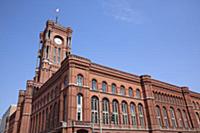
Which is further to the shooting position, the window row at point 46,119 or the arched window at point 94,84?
the window row at point 46,119

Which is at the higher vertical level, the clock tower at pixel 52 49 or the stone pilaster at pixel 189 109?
the clock tower at pixel 52 49

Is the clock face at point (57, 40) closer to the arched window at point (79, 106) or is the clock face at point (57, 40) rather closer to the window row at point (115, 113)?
the window row at point (115, 113)

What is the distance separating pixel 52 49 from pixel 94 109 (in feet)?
139

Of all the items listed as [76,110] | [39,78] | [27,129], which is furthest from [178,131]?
[39,78]

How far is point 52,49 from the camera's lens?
68562 mm

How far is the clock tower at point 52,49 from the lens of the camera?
62853mm

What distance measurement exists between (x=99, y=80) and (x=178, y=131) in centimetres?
2808

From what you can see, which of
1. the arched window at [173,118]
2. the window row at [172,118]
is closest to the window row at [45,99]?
the window row at [172,118]

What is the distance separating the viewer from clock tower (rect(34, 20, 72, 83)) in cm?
6285

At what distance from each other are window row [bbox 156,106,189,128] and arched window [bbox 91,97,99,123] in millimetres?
18546

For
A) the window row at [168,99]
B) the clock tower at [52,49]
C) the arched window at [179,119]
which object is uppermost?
the clock tower at [52,49]

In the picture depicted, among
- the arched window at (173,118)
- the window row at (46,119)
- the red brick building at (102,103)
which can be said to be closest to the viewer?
the red brick building at (102,103)

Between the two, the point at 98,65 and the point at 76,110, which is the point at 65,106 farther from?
the point at 98,65

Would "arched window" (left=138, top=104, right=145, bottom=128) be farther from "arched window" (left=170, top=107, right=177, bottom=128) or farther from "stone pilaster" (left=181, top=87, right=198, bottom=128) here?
"stone pilaster" (left=181, top=87, right=198, bottom=128)
